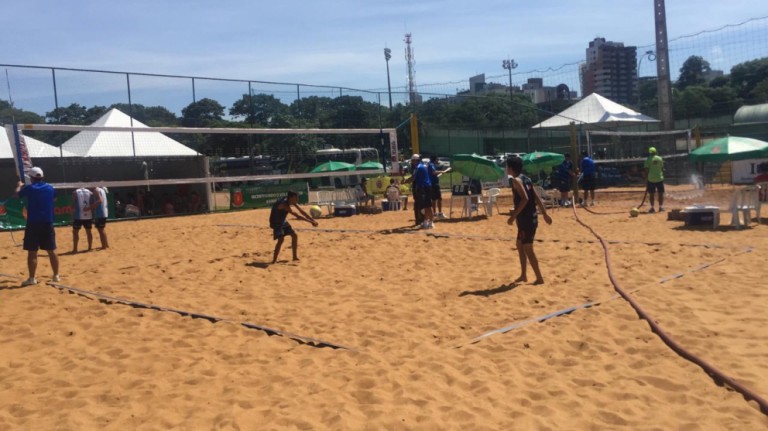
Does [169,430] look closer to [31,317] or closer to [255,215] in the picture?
[31,317]

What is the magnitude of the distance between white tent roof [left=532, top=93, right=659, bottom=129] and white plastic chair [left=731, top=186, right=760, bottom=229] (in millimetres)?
13849

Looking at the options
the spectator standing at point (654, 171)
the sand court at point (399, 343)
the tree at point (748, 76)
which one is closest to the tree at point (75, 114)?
the sand court at point (399, 343)

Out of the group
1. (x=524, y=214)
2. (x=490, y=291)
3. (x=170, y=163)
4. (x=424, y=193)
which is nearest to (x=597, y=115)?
(x=424, y=193)

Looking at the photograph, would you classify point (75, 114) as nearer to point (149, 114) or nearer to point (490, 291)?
point (149, 114)

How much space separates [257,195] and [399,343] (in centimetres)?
1918

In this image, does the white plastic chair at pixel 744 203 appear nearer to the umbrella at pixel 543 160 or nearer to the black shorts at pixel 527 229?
the black shorts at pixel 527 229

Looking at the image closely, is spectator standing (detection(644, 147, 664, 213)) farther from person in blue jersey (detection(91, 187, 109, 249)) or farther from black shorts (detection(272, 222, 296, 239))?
person in blue jersey (detection(91, 187, 109, 249))

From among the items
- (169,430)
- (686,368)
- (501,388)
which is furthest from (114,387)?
(686,368)

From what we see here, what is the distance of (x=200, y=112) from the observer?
2462 cm

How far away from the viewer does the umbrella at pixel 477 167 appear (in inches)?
638

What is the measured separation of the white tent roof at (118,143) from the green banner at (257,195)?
2254 millimetres

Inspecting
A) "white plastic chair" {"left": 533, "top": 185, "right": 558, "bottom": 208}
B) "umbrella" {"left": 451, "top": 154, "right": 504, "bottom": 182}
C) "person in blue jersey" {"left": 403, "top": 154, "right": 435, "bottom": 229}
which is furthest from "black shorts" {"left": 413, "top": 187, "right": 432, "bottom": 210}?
"white plastic chair" {"left": 533, "top": 185, "right": 558, "bottom": 208}

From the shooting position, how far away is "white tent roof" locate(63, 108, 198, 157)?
2091 cm

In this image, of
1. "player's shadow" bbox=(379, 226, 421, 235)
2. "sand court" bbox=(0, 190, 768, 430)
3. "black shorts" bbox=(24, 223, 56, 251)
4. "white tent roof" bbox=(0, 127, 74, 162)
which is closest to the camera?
"sand court" bbox=(0, 190, 768, 430)
